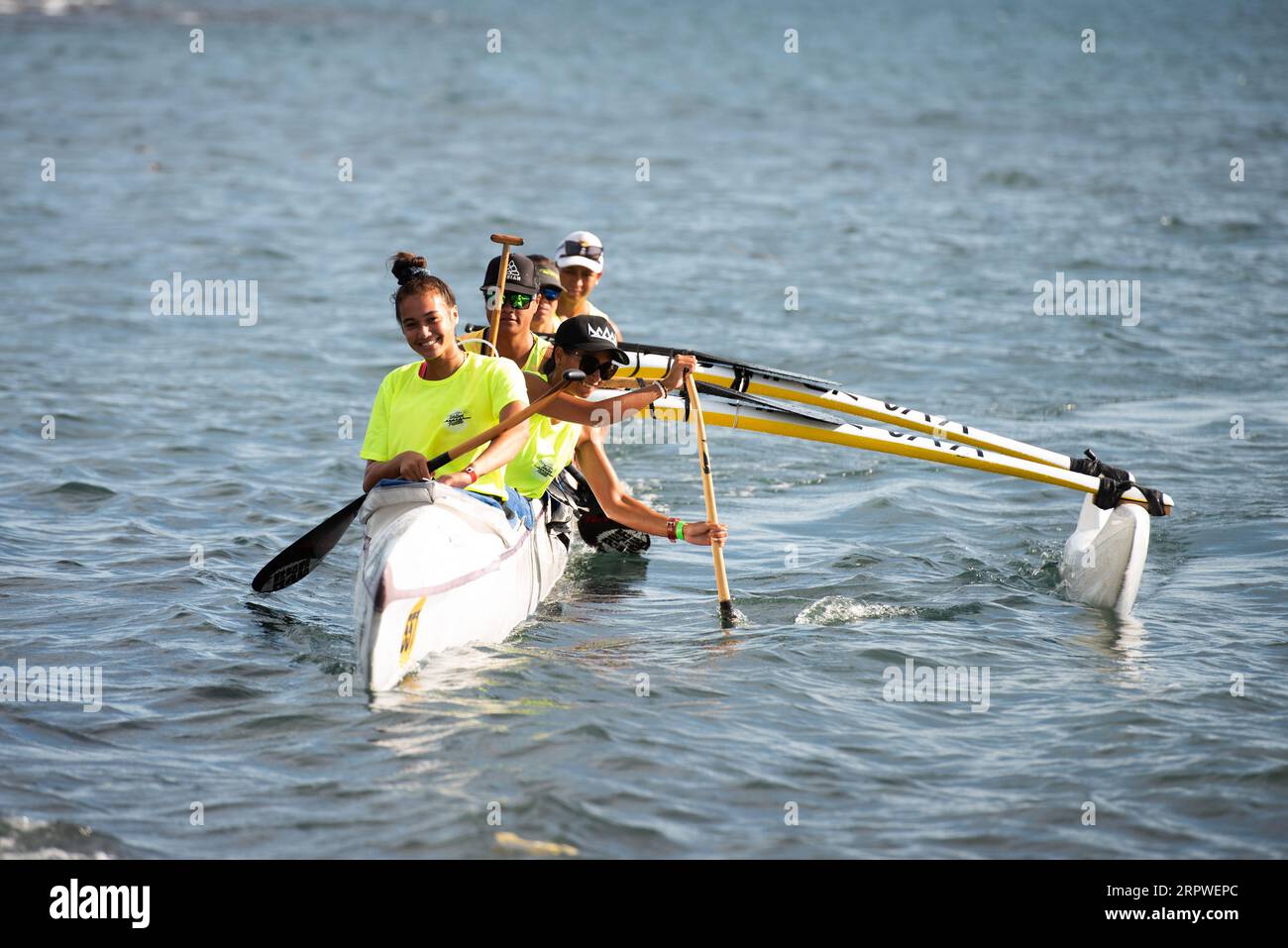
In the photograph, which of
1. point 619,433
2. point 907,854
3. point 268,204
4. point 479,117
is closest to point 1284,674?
point 907,854

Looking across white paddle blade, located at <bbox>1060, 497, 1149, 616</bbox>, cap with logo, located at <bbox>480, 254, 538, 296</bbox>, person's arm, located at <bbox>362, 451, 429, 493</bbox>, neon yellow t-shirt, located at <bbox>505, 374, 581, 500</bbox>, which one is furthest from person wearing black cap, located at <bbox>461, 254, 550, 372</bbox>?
white paddle blade, located at <bbox>1060, 497, 1149, 616</bbox>

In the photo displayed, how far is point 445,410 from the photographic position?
23.8 feet

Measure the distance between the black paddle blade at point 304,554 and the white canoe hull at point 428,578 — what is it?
2.69 feet

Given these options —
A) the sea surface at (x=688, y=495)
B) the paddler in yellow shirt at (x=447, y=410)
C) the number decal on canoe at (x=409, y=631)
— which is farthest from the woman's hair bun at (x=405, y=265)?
the sea surface at (x=688, y=495)

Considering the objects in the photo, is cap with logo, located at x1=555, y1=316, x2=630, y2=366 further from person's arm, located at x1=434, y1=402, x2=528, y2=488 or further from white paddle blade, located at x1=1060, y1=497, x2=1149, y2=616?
white paddle blade, located at x1=1060, y1=497, x2=1149, y2=616

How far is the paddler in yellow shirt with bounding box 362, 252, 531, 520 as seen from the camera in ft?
23.5

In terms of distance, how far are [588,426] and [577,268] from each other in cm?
160

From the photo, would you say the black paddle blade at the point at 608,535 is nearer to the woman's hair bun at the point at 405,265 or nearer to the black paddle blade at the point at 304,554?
the black paddle blade at the point at 304,554

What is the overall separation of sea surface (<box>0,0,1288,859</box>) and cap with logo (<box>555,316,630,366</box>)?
4.97ft

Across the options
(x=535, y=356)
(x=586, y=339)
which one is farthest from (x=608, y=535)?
(x=586, y=339)

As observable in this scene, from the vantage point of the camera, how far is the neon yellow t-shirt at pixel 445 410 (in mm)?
7266

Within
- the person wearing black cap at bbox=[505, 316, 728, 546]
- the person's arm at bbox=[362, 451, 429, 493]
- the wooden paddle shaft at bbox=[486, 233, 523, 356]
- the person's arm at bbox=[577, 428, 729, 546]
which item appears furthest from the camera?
the wooden paddle shaft at bbox=[486, 233, 523, 356]

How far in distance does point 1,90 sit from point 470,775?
30492 mm

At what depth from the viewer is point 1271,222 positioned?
20.5 meters
